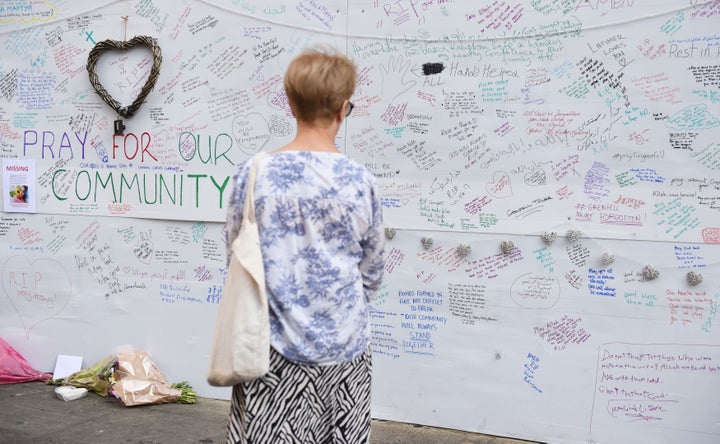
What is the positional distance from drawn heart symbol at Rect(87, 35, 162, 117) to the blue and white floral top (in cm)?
236

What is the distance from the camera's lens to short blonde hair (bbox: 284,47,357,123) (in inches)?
78.2

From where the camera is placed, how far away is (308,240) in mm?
1973

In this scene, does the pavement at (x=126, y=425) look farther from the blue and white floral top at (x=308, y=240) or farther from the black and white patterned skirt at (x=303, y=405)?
the blue and white floral top at (x=308, y=240)

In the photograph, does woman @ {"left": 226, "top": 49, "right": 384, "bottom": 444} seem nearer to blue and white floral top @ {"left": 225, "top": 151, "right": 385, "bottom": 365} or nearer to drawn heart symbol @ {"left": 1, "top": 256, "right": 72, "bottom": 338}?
blue and white floral top @ {"left": 225, "top": 151, "right": 385, "bottom": 365}

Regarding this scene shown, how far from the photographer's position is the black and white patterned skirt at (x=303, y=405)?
2.01m

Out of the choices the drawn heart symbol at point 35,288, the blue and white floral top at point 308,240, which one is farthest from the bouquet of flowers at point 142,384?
the blue and white floral top at point 308,240

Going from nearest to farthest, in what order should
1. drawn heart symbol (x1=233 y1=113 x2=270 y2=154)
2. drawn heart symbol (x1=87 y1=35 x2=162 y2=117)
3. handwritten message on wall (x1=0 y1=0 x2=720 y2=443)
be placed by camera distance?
handwritten message on wall (x1=0 y1=0 x2=720 y2=443) → drawn heart symbol (x1=233 y1=113 x2=270 y2=154) → drawn heart symbol (x1=87 y1=35 x2=162 y2=117)

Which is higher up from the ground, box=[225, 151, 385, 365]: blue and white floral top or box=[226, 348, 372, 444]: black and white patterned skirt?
box=[225, 151, 385, 365]: blue and white floral top

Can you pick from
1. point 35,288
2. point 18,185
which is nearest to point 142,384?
point 35,288

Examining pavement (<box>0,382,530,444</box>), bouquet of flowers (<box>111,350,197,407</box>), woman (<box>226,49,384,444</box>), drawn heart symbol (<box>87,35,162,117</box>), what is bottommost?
pavement (<box>0,382,530,444</box>)

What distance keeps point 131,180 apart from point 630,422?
10.4ft

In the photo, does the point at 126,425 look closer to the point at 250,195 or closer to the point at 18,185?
the point at 18,185

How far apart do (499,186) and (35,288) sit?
121 inches

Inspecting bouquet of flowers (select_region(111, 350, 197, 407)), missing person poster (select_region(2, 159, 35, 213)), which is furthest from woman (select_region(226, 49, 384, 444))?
missing person poster (select_region(2, 159, 35, 213))
